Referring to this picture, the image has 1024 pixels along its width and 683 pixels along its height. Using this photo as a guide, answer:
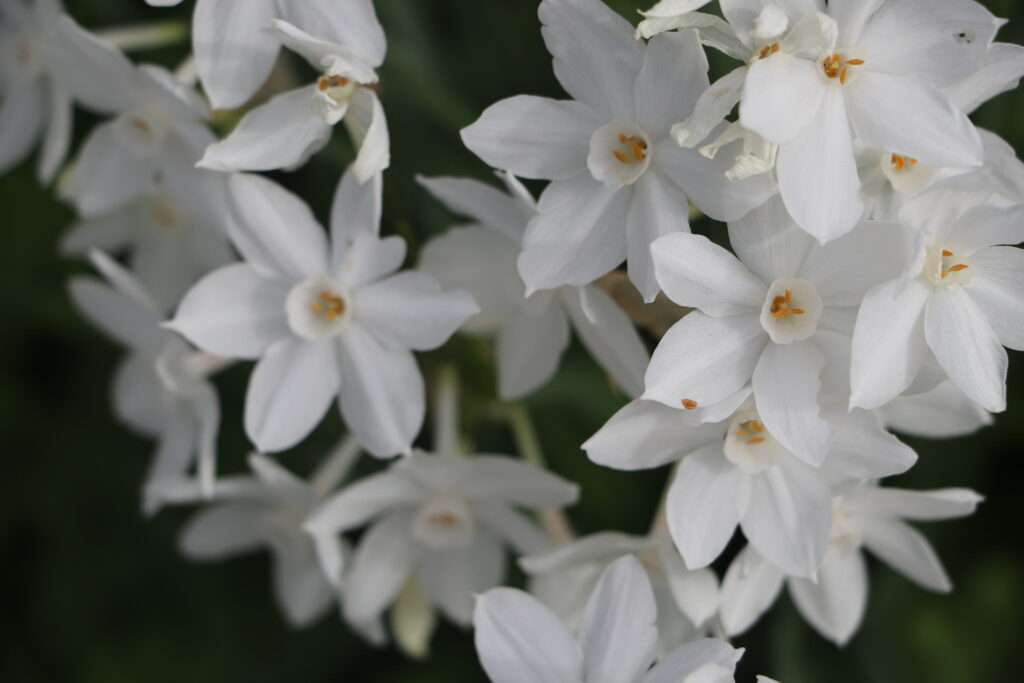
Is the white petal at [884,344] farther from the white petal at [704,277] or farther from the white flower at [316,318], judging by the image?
the white flower at [316,318]

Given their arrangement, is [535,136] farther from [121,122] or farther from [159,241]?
[159,241]

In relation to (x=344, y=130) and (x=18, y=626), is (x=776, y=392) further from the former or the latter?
(x=18, y=626)

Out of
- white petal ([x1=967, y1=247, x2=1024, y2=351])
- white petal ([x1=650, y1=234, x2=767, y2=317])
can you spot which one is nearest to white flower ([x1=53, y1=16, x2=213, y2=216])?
white petal ([x1=650, y1=234, x2=767, y2=317])

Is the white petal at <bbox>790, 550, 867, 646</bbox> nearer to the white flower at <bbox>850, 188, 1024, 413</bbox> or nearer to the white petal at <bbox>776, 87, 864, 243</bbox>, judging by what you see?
the white flower at <bbox>850, 188, 1024, 413</bbox>

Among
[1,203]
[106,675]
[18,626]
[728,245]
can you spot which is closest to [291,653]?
[106,675]

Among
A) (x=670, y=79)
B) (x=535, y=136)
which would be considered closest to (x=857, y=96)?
(x=670, y=79)

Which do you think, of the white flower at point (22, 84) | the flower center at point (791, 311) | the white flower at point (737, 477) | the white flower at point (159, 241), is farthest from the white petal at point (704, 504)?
the white flower at point (22, 84)
